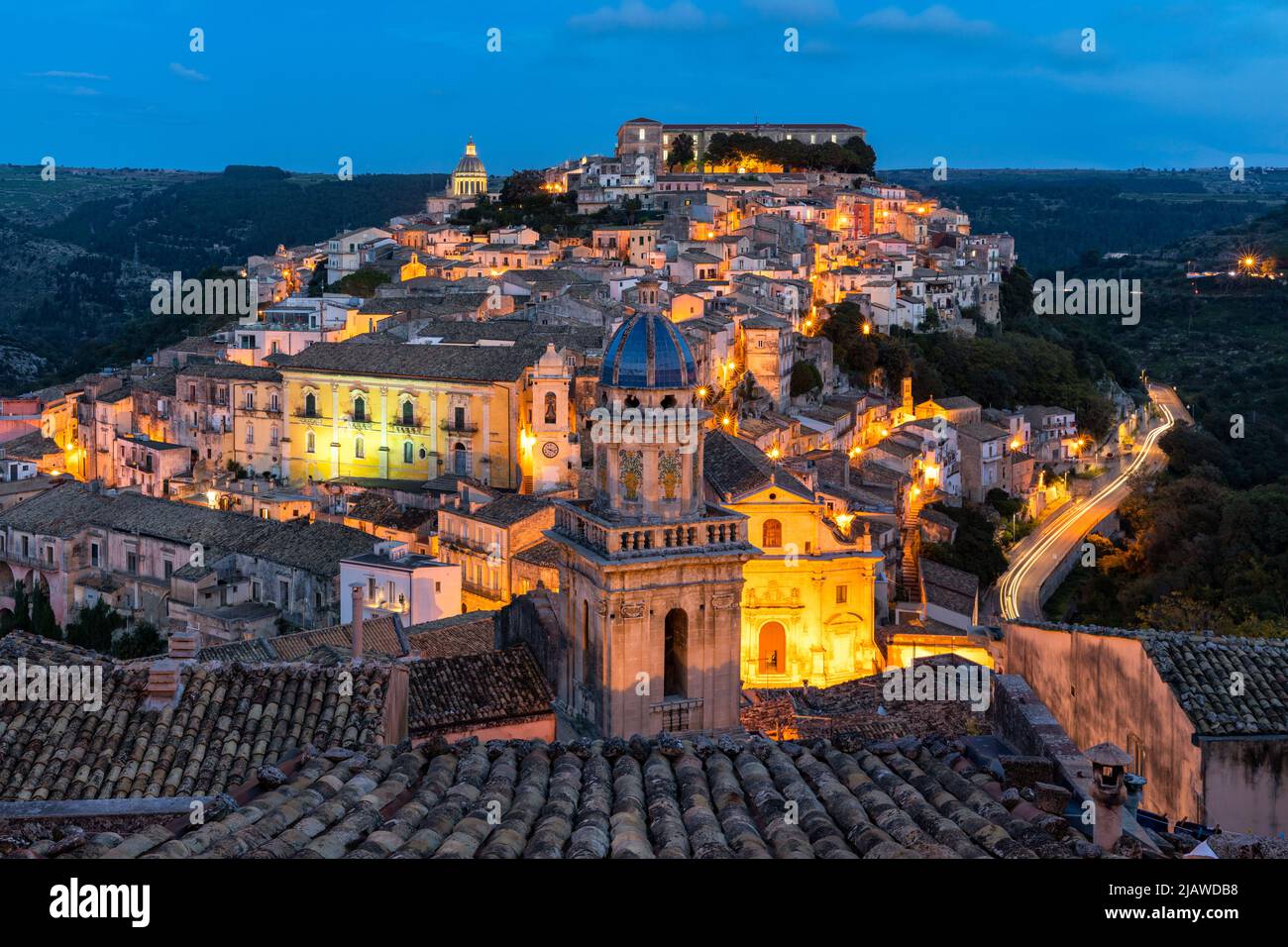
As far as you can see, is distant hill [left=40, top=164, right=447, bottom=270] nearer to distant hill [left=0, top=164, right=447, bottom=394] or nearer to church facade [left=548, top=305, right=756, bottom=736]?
distant hill [left=0, top=164, right=447, bottom=394]

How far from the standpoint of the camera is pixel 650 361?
60.8 ft

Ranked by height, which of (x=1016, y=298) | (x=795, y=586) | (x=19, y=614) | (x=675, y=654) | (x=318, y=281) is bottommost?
(x=19, y=614)

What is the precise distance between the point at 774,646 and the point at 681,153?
245ft

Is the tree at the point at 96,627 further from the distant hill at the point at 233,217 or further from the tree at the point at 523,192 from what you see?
the distant hill at the point at 233,217

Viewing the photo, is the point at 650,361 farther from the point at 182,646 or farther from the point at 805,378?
the point at 805,378

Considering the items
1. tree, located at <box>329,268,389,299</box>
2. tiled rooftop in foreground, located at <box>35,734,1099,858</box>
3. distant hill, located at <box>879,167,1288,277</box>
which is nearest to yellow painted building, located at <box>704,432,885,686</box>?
tiled rooftop in foreground, located at <box>35,734,1099,858</box>

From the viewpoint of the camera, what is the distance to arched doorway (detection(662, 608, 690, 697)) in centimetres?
1809

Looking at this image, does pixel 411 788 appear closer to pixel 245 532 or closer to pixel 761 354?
pixel 245 532

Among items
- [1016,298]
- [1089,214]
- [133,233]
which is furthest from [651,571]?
[1089,214]

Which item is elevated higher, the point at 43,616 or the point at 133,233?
the point at 133,233

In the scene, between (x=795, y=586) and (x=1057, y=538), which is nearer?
(x=795, y=586)

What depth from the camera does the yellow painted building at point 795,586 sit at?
3002 centimetres

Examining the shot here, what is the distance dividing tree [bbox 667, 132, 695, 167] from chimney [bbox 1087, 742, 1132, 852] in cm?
9475

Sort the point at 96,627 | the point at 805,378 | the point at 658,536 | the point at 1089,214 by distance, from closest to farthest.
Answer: the point at 658,536, the point at 96,627, the point at 805,378, the point at 1089,214
